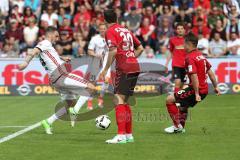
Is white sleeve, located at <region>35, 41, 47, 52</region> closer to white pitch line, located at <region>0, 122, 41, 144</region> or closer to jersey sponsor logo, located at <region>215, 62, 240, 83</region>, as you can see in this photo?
white pitch line, located at <region>0, 122, 41, 144</region>

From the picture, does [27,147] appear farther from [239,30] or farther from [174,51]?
[239,30]

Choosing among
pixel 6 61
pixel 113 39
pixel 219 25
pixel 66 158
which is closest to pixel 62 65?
pixel 113 39

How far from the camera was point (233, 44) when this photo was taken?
2520 centimetres

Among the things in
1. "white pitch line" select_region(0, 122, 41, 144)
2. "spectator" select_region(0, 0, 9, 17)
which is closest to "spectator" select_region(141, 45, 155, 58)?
"spectator" select_region(0, 0, 9, 17)

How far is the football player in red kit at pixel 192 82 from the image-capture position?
12602 mm

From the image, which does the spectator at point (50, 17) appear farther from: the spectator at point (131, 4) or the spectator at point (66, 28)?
the spectator at point (131, 4)

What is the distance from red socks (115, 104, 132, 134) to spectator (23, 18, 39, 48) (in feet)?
48.2

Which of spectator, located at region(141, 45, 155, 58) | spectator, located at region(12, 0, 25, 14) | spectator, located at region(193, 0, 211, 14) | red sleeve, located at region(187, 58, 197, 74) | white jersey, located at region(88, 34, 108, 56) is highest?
spectator, located at region(12, 0, 25, 14)

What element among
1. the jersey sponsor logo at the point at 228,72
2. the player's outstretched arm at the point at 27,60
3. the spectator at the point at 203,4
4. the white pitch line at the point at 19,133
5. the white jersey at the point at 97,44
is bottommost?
the jersey sponsor logo at the point at 228,72

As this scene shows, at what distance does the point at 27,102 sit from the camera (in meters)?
21.0

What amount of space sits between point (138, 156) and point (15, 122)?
568 centimetres

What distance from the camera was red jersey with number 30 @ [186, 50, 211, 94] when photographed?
41.4ft

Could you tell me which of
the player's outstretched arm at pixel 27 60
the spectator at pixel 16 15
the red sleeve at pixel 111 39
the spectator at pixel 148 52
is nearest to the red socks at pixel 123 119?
the red sleeve at pixel 111 39

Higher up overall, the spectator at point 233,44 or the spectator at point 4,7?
the spectator at point 4,7
